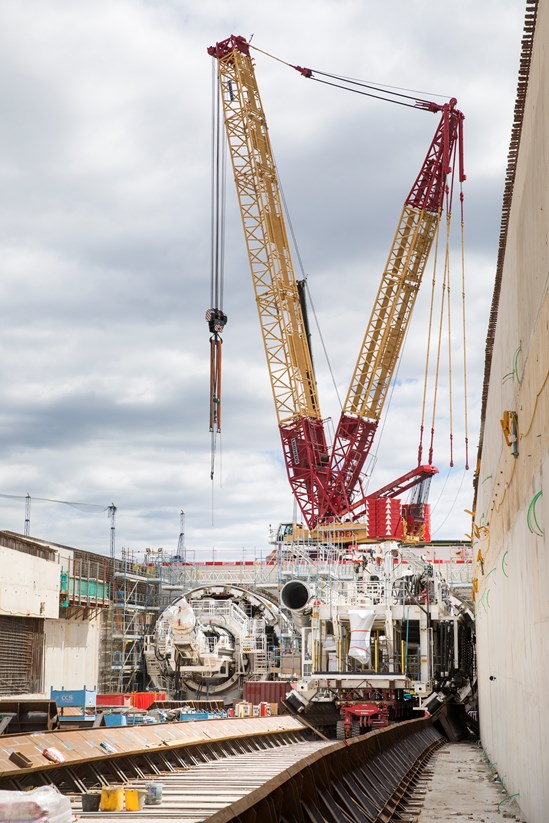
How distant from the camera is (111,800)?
1098cm

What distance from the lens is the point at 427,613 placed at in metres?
35.2

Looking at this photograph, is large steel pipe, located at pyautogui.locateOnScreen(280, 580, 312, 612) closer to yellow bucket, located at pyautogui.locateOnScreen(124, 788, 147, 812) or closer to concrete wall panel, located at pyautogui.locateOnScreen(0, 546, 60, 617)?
Answer: concrete wall panel, located at pyautogui.locateOnScreen(0, 546, 60, 617)

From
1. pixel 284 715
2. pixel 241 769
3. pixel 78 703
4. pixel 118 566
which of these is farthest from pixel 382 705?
pixel 118 566

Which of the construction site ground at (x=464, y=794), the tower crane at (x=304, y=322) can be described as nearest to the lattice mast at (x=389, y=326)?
the tower crane at (x=304, y=322)

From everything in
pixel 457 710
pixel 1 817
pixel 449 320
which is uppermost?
pixel 449 320

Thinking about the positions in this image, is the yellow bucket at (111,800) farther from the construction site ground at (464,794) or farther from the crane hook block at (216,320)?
the crane hook block at (216,320)

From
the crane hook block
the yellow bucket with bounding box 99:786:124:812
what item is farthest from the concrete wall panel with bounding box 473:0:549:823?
the crane hook block

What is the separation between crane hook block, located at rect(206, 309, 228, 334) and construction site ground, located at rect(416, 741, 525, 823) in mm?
35563

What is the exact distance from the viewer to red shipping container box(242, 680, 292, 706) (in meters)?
36.6

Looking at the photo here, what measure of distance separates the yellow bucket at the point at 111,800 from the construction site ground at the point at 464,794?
385cm

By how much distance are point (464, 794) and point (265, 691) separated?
21.5 m

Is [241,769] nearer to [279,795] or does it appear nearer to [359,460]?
[279,795]

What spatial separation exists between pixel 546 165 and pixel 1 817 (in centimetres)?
691

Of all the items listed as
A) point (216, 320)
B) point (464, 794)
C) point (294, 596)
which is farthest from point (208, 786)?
point (216, 320)
